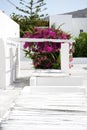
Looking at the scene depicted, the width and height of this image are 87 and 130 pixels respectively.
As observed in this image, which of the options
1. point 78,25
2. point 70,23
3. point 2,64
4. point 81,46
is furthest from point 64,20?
point 2,64

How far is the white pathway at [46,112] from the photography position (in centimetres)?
573

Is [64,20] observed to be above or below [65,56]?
above

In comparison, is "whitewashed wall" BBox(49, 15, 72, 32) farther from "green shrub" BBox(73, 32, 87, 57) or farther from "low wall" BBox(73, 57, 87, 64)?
"low wall" BBox(73, 57, 87, 64)

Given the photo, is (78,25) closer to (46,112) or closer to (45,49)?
(45,49)

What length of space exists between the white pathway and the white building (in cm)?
2947

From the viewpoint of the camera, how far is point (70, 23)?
39.2 m

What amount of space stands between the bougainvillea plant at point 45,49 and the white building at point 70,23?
20.1 metres

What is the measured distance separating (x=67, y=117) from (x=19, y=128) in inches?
43.0

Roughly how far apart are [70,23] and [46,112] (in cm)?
3272

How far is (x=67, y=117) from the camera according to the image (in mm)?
6438

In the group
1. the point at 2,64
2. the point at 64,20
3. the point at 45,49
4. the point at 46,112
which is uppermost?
the point at 64,20

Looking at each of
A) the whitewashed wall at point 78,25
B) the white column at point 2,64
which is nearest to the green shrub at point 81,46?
the whitewashed wall at point 78,25

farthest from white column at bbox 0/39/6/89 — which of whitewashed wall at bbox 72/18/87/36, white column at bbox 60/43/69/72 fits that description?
whitewashed wall at bbox 72/18/87/36

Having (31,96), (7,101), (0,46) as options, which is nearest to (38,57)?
(0,46)
